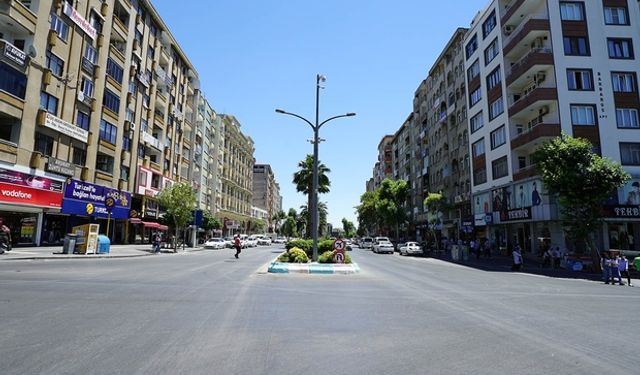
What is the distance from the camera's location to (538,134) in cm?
3256

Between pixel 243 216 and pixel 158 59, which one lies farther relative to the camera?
pixel 243 216

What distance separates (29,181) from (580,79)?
42328 millimetres

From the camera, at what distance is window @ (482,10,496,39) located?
135 ft

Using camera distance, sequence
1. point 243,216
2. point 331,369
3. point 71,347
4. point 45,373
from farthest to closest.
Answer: point 243,216 < point 71,347 < point 331,369 < point 45,373

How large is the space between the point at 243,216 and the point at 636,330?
3562 inches

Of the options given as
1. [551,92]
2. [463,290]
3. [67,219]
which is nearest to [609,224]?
[551,92]

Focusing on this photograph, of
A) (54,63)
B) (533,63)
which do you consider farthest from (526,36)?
(54,63)

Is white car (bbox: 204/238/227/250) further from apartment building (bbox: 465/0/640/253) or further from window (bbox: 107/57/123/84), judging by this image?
apartment building (bbox: 465/0/640/253)

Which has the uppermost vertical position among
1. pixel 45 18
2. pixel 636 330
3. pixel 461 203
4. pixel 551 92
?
pixel 45 18

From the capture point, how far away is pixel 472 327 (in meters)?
7.77

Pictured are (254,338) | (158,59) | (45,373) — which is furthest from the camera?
(158,59)

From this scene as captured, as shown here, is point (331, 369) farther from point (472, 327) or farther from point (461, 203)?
point (461, 203)

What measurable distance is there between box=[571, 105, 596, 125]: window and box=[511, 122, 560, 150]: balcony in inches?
69.5

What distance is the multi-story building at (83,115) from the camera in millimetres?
26750
